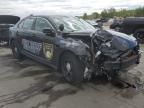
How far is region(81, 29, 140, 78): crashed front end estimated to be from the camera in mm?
5293

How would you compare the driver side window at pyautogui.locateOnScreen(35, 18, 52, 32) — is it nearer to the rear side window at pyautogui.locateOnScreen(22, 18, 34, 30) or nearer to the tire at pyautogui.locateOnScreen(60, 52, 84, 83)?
the rear side window at pyautogui.locateOnScreen(22, 18, 34, 30)

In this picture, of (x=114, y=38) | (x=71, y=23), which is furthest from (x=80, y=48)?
(x=71, y=23)

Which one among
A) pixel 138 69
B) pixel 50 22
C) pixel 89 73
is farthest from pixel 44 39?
pixel 138 69

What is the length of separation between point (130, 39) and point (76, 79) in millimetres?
1568

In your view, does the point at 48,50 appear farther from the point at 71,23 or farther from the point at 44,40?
the point at 71,23

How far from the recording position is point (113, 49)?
17.5 feet

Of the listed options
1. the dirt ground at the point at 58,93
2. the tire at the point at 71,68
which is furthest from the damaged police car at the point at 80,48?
the dirt ground at the point at 58,93

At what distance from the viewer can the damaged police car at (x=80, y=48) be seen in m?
5.36

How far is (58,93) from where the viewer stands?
210 inches

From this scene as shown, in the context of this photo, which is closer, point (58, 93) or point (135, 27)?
point (58, 93)

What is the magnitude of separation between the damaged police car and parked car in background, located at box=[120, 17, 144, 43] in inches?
260

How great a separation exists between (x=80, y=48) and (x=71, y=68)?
2.01ft

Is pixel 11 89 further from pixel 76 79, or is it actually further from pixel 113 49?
pixel 113 49

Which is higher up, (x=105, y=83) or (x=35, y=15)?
(x=35, y=15)
